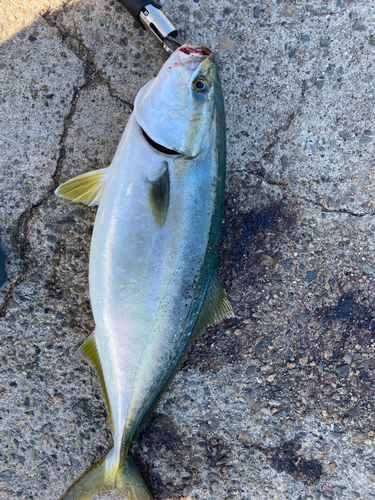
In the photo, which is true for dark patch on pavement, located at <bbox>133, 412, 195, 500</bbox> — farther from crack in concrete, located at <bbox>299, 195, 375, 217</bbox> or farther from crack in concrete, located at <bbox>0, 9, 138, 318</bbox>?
crack in concrete, located at <bbox>299, 195, 375, 217</bbox>

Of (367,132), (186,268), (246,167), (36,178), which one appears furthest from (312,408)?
(36,178)

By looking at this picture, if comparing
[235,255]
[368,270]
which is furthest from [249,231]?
[368,270]

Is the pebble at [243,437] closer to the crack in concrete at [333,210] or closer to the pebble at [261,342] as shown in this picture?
the pebble at [261,342]

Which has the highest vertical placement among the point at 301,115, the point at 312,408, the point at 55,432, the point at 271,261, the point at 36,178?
the point at 36,178

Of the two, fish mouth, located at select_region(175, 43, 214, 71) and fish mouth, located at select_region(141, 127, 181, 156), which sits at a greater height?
fish mouth, located at select_region(175, 43, 214, 71)

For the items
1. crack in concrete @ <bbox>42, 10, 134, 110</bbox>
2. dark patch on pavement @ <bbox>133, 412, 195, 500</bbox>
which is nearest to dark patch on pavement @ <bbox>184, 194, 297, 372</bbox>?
dark patch on pavement @ <bbox>133, 412, 195, 500</bbox>

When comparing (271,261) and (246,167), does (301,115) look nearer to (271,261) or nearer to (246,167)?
(246,167)

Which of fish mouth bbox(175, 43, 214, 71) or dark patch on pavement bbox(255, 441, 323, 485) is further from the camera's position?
dark patch on pavement bbox(255, 441, 323, 485)
